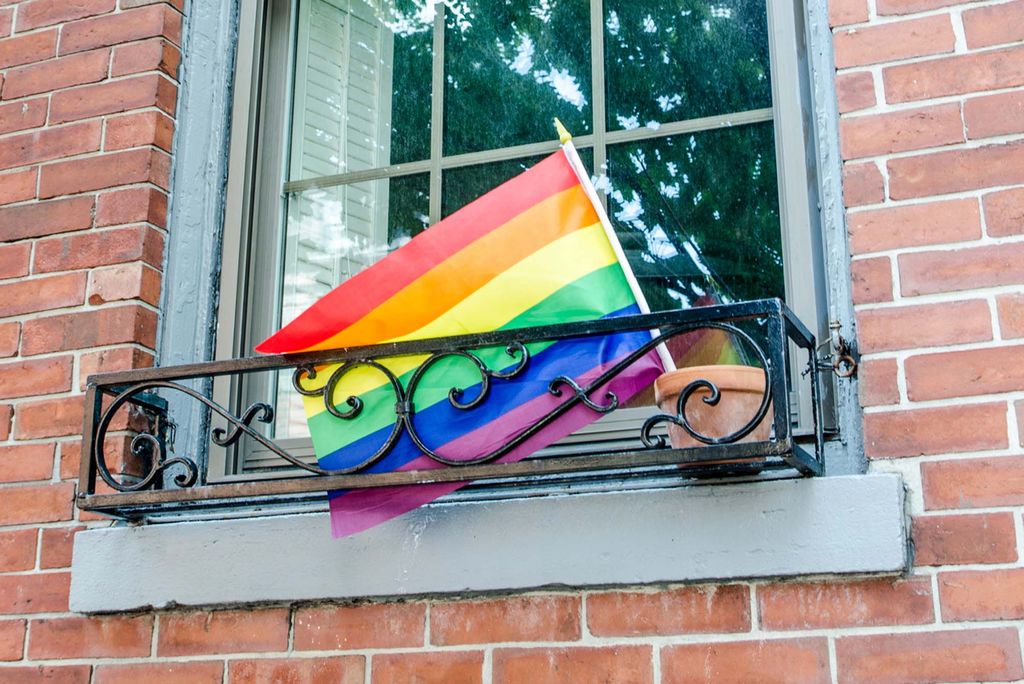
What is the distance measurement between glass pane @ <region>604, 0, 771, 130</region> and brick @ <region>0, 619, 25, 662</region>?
1627mm

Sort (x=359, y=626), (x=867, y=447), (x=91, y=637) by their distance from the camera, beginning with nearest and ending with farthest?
(x=867, y=447)
(x=359, y=626)
(x=91, y=637)

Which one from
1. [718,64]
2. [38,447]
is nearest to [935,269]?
[718,64]

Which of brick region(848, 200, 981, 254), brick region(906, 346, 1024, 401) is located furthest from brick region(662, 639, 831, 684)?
brick region(848, 200, 981, 254)

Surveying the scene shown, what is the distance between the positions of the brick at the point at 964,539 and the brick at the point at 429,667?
0.79m

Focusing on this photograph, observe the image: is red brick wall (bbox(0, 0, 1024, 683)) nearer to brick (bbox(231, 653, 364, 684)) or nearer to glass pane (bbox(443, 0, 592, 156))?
brick (bbox(231, 653, 364, 684))

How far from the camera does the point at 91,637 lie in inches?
97.3

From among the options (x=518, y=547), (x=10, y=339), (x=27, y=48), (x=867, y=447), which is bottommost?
(x=518, y=547)

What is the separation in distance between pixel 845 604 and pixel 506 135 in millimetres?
1315

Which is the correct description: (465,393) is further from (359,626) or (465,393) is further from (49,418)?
A: (49,418)

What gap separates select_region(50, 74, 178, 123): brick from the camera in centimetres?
278

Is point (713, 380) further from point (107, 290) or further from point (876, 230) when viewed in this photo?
point (107, 290)

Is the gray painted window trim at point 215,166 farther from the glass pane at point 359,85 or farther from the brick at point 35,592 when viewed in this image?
the brick at point 35,592

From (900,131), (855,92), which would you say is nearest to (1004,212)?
(900,131)

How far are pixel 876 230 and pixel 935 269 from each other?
0.12m
